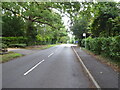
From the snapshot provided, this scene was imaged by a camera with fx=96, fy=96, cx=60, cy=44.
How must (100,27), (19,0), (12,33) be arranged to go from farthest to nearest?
(12,33) < (100,27) < (19,0)

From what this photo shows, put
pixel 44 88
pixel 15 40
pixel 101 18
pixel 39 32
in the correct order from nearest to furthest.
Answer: pixel 44 88 < pixel 101 18 < pixel 15 40 < pixel 39 32

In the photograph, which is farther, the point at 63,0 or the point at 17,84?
the point at 63,0

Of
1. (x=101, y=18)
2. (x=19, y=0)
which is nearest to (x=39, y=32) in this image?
(x=19, y=0)

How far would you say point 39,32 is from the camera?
99.1ft

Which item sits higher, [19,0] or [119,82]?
[19,0]

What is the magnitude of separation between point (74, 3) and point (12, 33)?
2111cm

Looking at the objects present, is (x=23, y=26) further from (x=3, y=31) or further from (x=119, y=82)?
(x=119, y=82)

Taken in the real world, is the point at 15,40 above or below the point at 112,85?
above

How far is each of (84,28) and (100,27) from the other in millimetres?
10880

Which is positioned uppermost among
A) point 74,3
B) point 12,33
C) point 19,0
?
point 19,0

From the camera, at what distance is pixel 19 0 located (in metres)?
12.0

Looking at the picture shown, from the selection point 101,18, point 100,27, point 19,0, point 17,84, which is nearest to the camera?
point 17,84

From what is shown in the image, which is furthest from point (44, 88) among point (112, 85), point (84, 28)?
point (84, 28)

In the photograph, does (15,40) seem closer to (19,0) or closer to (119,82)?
(19,0)
